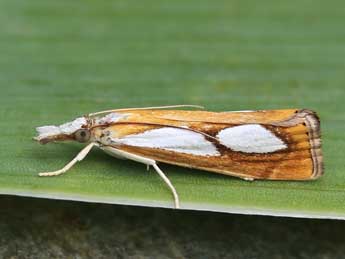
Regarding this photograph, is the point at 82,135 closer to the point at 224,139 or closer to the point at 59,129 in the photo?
the point at 59,129

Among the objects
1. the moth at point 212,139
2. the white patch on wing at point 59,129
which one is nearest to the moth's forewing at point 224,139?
the moth at point 212,139

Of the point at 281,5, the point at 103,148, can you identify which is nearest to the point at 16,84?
the point at 103,148

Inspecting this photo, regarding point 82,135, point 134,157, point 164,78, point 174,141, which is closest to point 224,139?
point 174,141

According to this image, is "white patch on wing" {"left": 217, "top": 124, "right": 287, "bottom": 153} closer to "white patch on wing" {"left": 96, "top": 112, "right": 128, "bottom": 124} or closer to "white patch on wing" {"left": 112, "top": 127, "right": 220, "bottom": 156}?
"white patch on wing" {"left": 112, "top": 127, "right": 220, "bottom": 156}

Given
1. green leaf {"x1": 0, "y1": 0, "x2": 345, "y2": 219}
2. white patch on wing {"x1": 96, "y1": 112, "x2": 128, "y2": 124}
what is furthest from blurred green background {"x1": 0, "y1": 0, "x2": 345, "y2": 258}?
white patch on wing {"x1": 96, "y1": 112, "x2": 128, "y2": 124}

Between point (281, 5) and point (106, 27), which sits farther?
point (281, 5)

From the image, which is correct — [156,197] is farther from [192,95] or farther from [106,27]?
[106,27]

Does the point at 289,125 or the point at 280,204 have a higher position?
the point at 289,125

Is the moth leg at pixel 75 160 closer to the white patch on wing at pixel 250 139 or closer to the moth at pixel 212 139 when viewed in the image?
the moth at pixel 212 139
